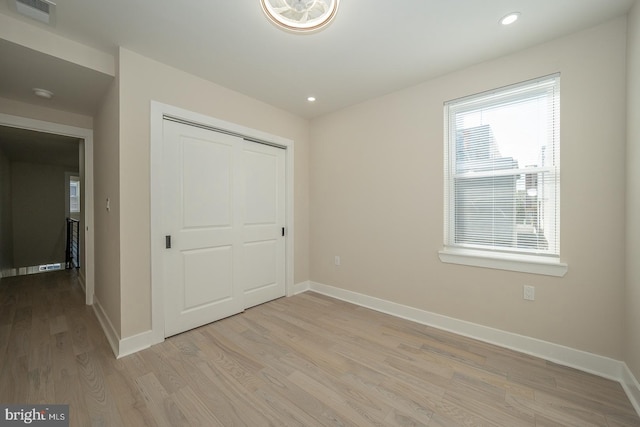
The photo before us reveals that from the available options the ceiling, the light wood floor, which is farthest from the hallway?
the ceiling

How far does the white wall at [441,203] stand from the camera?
5.84 feet

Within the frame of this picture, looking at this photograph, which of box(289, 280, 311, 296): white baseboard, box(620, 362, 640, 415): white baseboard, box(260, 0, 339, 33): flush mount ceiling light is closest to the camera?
box(260, 0, 339, 33): flush mount ceiling light

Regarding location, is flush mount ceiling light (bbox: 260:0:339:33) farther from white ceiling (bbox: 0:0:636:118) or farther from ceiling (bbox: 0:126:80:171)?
ceiling (bbox: 0:126:80:171)

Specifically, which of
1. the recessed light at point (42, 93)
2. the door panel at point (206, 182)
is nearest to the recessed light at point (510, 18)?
the door panel at point (206, 182)

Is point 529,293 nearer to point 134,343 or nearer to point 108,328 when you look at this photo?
point 134,343

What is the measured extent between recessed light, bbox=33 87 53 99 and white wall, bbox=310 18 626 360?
2.95 meters

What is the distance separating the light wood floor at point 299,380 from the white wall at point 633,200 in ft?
1.16

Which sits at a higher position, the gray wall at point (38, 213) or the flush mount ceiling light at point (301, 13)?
the flush mount ceiling light at point (301, 13)

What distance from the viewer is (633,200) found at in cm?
158

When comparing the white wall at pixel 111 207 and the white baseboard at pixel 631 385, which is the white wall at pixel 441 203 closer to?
the white baseboard at pixel 631 385

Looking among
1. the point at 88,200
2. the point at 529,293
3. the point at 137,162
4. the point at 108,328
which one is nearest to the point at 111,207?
the point at 137,162

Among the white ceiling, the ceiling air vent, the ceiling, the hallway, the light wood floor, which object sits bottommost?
the light wood floor

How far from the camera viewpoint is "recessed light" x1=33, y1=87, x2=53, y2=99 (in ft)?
8.03

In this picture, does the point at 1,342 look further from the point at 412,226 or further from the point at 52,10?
the point at 412,226
